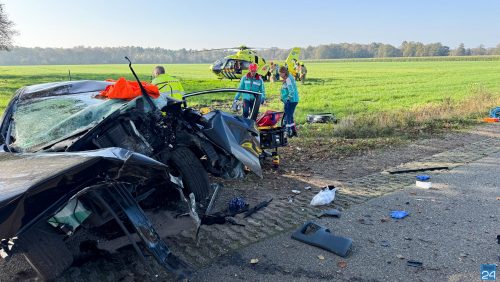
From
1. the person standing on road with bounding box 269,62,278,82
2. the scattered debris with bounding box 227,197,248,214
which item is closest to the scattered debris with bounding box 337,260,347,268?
the scattered debris with bounding box 227,197,248,214

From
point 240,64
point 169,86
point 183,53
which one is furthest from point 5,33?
point 183,53

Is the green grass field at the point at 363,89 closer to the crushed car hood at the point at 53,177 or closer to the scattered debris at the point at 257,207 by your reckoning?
the scattered debris at the point at 257,207

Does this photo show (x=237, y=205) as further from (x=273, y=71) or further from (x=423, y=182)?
(x=273, y=71)

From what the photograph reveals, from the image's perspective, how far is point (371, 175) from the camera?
21.4 feet

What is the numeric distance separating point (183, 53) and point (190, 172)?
11079 cm

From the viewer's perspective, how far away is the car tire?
169 inches

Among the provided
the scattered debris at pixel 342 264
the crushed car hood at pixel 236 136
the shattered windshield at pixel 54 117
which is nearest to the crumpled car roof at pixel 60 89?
the shattered windshield at pixel 54 117

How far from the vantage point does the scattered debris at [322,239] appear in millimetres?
3938

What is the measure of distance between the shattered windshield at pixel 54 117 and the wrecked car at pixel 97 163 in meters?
0.01

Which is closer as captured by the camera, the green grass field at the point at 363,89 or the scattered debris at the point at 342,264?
the scattered debris at the point at 342,264

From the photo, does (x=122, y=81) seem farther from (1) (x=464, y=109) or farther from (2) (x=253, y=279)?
(1) (x=464, y=109)

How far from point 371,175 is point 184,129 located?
10.7ft

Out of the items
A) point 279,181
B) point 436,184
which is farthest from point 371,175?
point 279,181

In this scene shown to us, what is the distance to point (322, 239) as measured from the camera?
411 cm
